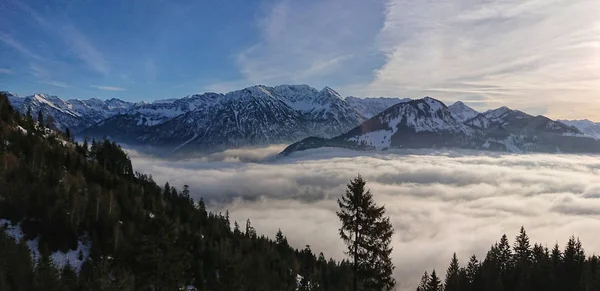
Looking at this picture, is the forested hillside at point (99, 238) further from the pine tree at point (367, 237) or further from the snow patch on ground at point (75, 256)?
the pine tree at point (367, 237)

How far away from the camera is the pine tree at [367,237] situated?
2842 centimetres

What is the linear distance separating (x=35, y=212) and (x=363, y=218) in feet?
282

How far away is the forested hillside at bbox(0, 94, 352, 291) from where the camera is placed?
1462 inches

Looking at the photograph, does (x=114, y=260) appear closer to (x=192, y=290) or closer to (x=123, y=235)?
(x=123, y=235)

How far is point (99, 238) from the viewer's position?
290 feet

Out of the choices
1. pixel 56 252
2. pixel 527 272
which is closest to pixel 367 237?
pixel 527 272

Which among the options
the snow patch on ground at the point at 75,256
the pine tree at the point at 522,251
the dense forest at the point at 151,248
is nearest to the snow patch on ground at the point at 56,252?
the snow patch on ground at the point at 75,256

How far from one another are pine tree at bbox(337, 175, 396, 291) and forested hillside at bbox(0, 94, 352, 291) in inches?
544

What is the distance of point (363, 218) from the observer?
28.9 meters

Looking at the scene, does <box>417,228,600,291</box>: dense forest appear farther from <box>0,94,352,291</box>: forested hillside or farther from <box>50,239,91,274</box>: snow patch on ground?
<box>50,239,91,274</box>: snow patch on ground

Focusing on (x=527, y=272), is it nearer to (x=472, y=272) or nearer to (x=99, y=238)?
(x=472, y=272)

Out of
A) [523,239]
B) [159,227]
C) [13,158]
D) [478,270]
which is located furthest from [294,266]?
[159,227]

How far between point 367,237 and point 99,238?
7962 cm

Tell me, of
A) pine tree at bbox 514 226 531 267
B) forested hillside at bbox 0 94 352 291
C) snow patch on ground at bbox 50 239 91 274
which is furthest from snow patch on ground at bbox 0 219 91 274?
pine tree at bbox 514 226 531 267
